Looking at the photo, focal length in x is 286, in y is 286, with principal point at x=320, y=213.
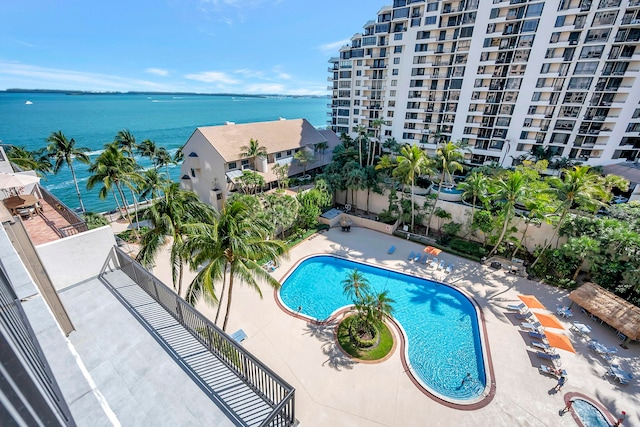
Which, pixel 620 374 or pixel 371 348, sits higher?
pixel 620 374

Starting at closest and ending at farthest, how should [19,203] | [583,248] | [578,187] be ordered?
[19,203], [583,248], [578,187]

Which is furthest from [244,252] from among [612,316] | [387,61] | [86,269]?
[387,61]

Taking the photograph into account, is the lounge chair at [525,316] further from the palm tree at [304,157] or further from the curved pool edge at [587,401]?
the palm tree at [304,157]

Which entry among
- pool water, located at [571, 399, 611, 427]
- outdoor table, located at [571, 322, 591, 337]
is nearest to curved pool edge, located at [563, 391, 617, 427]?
pool water, located at [571, 399, 611, 427]

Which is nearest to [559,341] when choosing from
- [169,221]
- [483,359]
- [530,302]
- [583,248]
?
[530,302]

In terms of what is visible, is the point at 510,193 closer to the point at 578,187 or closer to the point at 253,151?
the point at 578,187

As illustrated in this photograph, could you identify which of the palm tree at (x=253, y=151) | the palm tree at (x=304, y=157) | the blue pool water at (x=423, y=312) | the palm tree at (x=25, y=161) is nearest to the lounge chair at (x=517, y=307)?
the blue pool water at (x=423, y=312)
